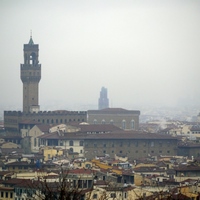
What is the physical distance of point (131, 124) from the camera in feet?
363

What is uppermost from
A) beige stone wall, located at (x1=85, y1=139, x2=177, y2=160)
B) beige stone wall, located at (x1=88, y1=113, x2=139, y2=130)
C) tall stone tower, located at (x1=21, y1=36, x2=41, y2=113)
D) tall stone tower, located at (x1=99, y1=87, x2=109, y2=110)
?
tall stone tower, located at (x1=99, y1=87, x2=109, y2=110)

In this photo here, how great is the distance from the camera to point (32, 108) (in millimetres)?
103312

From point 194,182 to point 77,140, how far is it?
98.7ft

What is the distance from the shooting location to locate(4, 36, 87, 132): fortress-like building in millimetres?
100375

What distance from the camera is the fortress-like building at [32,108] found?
100m

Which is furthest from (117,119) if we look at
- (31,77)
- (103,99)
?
(103,99)

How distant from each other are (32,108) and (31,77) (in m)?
3.87

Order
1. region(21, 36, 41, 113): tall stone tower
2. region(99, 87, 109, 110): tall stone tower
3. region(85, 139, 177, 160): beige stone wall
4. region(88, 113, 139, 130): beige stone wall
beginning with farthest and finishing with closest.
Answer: region(99, 87, 109, 110): tall stone tower → region(88, 113, 139, 130): beige stone wall → region(21, 36, 41, 113): tall stone tower → region(85, 139, 177, 160): beige stone wall

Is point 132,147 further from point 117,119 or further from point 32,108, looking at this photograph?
point 117,119

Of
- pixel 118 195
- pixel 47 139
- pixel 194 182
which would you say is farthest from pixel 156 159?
pixel 118 195

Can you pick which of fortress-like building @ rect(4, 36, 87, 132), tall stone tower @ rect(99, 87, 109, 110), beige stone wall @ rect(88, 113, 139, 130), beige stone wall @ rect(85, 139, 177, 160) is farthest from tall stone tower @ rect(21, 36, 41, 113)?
tall stone tower @ rect(99, 87, 109, 110)

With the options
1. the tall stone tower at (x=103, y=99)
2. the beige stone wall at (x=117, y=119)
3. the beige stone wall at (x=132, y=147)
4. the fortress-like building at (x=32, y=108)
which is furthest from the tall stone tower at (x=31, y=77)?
the tall stone tower at (x=103, y=99)

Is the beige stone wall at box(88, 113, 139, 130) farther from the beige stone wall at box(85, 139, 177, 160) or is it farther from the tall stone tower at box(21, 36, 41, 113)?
the beige stone wall at box(85, 139, 177, 160)

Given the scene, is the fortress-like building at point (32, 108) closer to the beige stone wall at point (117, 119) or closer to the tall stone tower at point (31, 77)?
the tall stone tower at point (31, 77)
